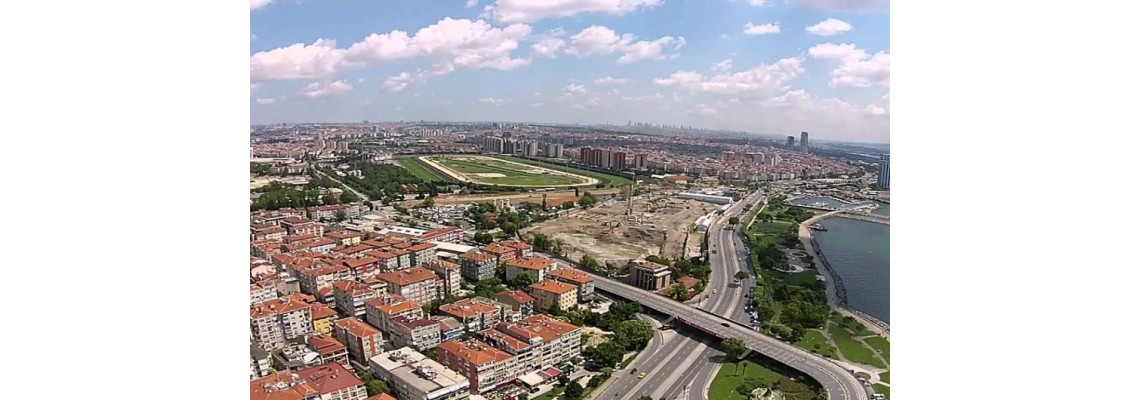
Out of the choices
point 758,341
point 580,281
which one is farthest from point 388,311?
point 758,341

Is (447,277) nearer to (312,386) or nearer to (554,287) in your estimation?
(554,287)

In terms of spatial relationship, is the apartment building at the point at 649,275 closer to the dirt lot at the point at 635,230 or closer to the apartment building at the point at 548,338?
the dirt lot at the point at 635,230

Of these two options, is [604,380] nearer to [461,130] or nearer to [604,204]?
[604,204]

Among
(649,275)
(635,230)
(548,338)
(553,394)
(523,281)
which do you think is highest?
(635,230)

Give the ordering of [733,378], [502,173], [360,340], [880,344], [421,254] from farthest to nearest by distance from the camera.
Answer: [502,173] → [421,254] → [880,344] → [360,340] → [733,378]

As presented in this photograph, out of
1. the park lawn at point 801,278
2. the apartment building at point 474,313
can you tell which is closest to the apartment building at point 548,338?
the apartment building at point 474,313

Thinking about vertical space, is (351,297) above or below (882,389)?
above

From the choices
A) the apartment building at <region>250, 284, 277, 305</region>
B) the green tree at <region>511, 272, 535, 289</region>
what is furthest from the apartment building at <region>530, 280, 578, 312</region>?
the apartment building at <region>250, 284, 277, 305</region>

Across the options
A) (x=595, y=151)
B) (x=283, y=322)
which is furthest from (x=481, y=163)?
(x=283, y=322)
